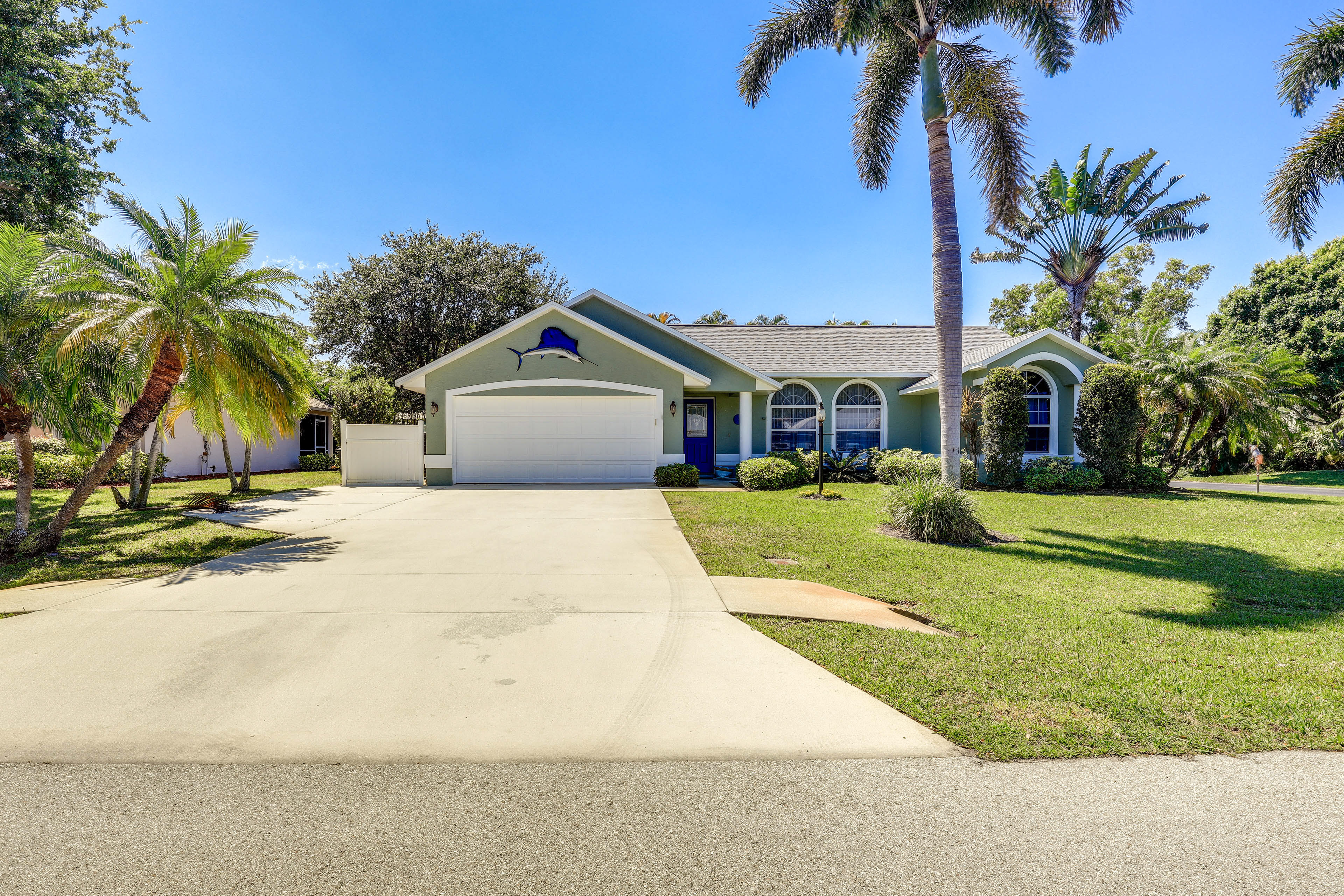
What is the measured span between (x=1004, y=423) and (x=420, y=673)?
14.6 metres

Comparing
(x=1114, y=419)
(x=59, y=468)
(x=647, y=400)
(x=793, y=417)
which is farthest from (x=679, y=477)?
(x=59, y=468)

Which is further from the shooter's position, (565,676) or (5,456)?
(5,456)

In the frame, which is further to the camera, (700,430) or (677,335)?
(700,430)

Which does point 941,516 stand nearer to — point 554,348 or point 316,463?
point 554,348

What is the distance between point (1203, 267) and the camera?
30562mm

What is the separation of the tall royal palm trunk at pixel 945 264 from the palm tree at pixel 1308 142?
6439mm

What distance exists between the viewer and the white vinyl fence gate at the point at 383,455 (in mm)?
15961

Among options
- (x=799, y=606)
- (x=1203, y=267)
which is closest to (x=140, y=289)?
(x=799, y=606)

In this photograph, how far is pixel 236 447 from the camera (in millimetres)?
22094

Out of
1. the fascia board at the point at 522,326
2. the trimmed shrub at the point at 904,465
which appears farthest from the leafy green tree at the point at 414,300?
the trimmed shrub at the point at 904,465

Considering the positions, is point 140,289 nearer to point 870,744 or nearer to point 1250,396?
point 870,744

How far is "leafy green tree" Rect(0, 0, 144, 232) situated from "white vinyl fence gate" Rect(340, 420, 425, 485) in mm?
7896

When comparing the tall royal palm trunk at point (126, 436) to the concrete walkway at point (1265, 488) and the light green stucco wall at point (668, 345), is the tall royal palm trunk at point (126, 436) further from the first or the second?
the concrete walkway at point (1265, 488)

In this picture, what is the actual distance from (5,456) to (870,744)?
82.4ft
